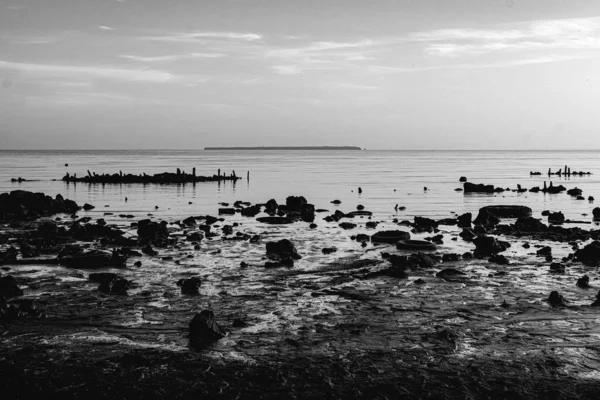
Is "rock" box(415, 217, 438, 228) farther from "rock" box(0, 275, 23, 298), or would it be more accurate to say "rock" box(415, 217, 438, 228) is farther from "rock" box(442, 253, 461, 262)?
"rock" box(0, 275, 23, 298)

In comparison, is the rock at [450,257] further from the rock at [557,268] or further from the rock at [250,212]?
the rock at [250,212]

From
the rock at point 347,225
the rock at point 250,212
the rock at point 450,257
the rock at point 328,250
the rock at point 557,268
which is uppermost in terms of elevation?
the rock at point 557,268

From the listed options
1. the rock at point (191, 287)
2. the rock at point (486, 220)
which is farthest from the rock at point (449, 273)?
the rock at point (486, 220)

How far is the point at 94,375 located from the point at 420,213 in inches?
1376

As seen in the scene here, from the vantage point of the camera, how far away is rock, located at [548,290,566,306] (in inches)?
627

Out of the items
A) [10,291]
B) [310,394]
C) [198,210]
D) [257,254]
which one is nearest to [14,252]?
[10,291]

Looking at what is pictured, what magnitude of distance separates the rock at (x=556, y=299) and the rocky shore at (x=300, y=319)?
25 cm

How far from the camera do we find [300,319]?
1458cm

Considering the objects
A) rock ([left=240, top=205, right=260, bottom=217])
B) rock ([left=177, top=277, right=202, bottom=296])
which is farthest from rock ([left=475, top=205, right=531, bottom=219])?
rock ([left=177, top=277, right=202, bottom=296])

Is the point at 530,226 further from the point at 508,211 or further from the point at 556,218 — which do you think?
the point at 508,211

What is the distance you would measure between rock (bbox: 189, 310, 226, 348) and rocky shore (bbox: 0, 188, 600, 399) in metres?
0.03

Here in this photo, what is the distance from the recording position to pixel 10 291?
16.6 meters

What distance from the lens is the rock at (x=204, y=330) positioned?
1276 cm

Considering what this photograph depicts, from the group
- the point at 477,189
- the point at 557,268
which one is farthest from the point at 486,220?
the point at 477,189
